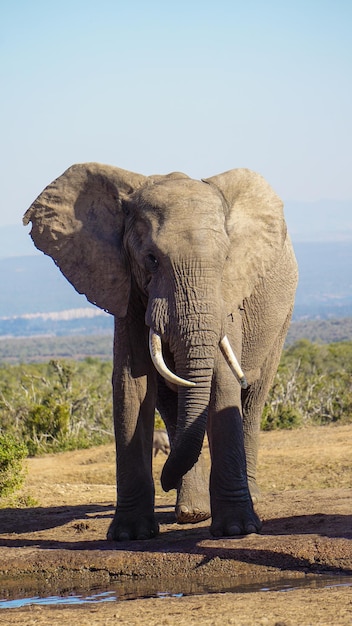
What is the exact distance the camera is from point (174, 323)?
819 centimetres

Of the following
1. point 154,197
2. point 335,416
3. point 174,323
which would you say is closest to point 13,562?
point 174,323

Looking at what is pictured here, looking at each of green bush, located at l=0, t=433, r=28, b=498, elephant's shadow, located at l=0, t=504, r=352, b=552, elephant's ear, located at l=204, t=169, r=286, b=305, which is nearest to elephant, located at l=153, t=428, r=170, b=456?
green bush, located at l=0, t=433, r=28, b=498

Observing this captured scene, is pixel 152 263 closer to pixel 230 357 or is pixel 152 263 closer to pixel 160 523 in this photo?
pixel 230 357

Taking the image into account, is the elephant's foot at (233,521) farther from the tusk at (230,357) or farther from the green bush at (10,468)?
the green bush at (10,468)

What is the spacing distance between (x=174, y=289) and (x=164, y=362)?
0.60m

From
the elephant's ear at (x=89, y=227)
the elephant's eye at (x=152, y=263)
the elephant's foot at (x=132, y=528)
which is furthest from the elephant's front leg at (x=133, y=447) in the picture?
the elephant's eye at (x=152, y=263)

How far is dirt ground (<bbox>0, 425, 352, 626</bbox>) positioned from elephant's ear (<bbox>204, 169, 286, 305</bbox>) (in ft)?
6.17

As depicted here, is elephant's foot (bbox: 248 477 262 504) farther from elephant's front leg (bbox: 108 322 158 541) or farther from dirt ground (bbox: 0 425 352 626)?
elephant's front leg (bbox: 108 322 158 541)

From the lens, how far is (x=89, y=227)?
9305 mm

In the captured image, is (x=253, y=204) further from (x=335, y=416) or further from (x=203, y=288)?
(x=335, y=416)

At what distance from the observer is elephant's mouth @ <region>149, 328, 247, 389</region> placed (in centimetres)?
823

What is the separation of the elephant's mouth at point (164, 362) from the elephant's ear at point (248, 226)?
451 millimetres

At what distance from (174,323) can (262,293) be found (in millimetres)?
2193

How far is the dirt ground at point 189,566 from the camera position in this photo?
6.54m
